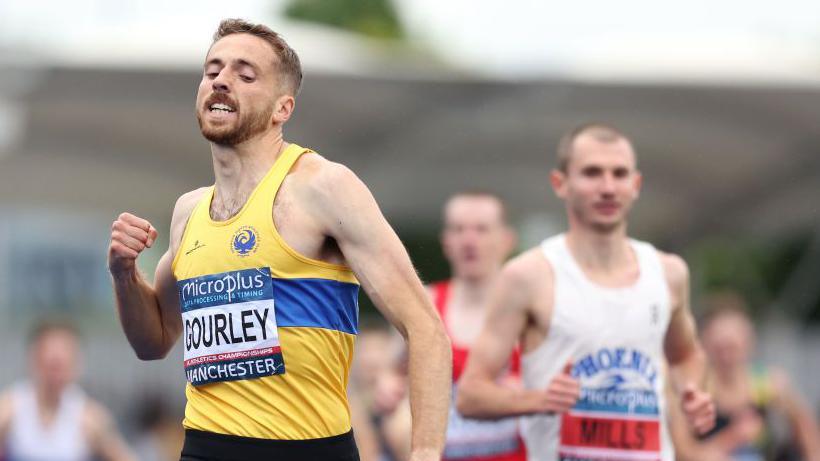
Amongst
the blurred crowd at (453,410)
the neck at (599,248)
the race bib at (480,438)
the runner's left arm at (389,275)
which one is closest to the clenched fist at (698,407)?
the neck at (599,248)

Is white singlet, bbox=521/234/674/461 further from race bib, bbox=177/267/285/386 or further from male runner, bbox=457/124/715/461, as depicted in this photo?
race bib, bbox=177/267/285/386

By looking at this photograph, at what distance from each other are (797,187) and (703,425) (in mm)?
19222

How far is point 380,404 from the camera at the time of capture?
9.27m

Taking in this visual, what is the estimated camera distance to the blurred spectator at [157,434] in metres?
16.6

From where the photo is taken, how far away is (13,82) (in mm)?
20078

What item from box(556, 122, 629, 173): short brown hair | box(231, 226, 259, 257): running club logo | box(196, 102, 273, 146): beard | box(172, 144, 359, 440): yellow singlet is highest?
box(556, 122, 629, 173): short brown hair

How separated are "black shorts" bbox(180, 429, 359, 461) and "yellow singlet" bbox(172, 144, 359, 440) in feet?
0.08

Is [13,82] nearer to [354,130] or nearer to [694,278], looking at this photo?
[354,130]

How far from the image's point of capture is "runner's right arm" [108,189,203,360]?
4922mm

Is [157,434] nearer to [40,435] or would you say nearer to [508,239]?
[40,435]

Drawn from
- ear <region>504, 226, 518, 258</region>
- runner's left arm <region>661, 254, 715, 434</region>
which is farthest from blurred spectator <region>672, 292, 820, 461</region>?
runner's left arm <region>661, 254, 715, 434</region>

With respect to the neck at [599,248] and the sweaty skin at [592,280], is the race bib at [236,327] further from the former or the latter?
the neck at [599,248]

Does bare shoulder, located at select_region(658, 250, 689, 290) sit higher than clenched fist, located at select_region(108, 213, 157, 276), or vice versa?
bare shoulder, located at select_region(658, 250, 689, 290)

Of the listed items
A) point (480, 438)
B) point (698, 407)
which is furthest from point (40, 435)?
point (698, 407)
